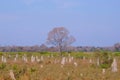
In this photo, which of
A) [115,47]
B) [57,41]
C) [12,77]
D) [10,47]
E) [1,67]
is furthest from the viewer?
[10,47]

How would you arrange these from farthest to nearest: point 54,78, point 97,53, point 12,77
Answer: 1. point 97,53
2. point 54,78
3. point 12,77

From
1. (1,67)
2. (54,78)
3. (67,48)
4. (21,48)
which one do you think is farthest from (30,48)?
(54,78)

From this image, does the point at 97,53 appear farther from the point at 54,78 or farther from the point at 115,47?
the point at 115,47

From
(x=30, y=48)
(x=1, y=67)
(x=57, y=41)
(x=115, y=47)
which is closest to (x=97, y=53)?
(x=1, y=67)

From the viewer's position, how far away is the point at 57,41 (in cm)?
8106

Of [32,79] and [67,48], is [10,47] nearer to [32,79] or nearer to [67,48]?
[67,48]

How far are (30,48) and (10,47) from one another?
5.34 metres

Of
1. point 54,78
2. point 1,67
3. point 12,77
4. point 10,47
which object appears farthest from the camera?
point 10,47

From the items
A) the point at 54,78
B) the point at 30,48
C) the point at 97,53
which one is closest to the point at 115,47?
the point at 30,48

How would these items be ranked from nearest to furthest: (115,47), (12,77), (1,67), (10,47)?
(12,77) < (1,67) < (115,47) < (10,47)

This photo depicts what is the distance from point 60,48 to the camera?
3199 inches

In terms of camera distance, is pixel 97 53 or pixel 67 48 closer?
pixel 97 53

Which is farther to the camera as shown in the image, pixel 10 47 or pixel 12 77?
pixel 10 47

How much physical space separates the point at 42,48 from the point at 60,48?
18650 millimetres
